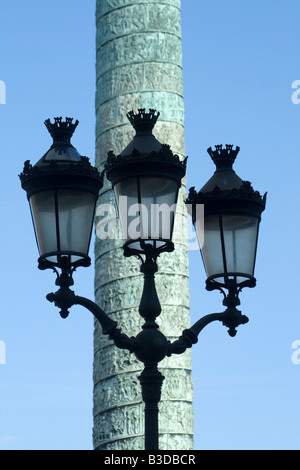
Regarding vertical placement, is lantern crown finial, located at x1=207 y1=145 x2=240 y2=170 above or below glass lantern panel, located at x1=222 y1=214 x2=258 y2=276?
above

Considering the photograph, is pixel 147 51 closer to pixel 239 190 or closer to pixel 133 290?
pixel 133 290

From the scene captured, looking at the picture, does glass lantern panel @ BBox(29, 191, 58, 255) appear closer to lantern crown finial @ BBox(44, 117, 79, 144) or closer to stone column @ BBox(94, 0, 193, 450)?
lantern crown finial @ BBox(44, 117, 79, 144)

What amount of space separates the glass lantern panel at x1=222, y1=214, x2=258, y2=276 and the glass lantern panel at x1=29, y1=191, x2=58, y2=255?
2.63ft

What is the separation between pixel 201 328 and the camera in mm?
5094

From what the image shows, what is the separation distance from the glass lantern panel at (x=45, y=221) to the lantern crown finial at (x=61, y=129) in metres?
0.44

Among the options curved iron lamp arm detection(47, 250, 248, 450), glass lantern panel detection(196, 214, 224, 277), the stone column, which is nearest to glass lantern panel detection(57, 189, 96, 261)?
curved iron lamp arm detection(47, 250, 248, 450)

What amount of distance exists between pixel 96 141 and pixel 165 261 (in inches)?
56.3

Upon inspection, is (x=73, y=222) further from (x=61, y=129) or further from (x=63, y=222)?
(x=61, y=129)

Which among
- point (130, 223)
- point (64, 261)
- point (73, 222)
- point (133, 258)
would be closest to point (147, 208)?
point (130, 223)

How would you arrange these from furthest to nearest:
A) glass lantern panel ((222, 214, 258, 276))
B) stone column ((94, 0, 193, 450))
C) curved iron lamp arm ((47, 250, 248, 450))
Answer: stone column ((94, 0, 193, 450))
glass lantern panel ((222, 214, 258, 276))
curved iron lamp arm ((47, 250, 248, 450))

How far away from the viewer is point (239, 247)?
5074 mm

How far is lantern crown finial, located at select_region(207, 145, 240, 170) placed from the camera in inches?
216

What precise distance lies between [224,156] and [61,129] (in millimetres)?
822

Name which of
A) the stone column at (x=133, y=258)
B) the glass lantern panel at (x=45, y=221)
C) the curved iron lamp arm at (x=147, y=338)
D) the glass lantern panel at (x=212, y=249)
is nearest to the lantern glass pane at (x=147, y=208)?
the curved iron lamp arm at (x=147, y=338)
